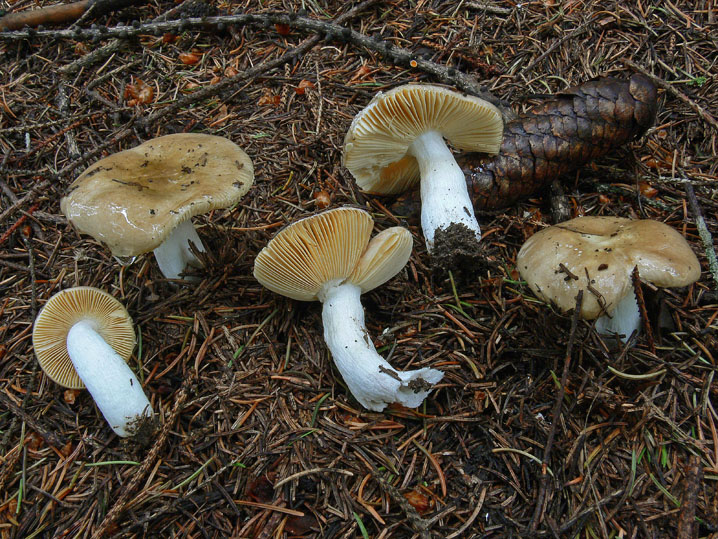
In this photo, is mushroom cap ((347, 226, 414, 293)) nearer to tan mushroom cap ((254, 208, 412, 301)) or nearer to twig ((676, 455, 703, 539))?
tan mushroom cap ((254, 208, 412, 301))

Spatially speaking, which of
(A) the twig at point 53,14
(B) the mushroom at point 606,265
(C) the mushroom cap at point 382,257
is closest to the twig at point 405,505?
(C) the mushroom cap at point 382,257

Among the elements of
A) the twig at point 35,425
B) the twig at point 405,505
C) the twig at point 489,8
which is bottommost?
the twig at point 35,425

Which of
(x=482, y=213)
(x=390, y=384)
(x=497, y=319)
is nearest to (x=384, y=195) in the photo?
(x=482, y=213)

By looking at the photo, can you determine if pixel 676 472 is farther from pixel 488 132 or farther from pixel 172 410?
pixel 172 410

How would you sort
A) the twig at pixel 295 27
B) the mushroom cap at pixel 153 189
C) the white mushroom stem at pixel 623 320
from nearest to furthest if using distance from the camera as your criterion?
the mushroom cap at pixel 153 189
the white mushroom stem at pixel 623 320
the twig at pixel 295 27

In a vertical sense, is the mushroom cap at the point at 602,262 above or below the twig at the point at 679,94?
below

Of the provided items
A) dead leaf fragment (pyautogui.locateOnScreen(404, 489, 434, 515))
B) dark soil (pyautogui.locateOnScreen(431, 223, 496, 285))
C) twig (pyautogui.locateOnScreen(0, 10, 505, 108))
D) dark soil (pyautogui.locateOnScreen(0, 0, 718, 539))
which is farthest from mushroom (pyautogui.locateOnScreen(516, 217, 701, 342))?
twig (pyautogui.locateOnScreen(0, 10, 505, 108))

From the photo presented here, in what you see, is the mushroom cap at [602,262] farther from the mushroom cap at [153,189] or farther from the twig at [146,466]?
the twig at [146,466]

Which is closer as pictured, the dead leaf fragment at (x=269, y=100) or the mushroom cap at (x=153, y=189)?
the mushroom cap at (x=153, y=189)
